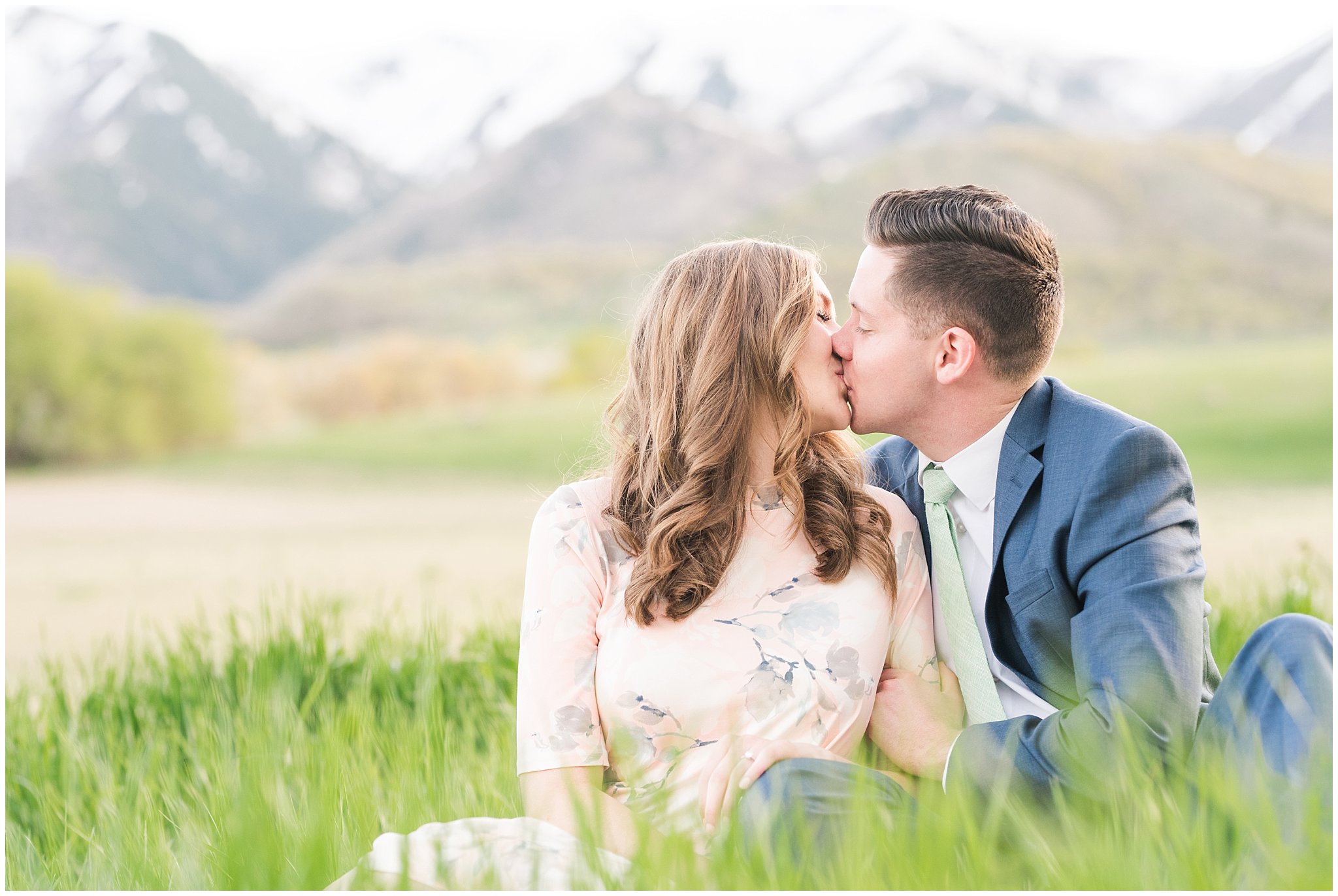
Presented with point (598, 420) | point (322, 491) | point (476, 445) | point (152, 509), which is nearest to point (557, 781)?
point (598, 420)

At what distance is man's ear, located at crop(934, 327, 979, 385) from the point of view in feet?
7.14

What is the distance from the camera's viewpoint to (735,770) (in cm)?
167

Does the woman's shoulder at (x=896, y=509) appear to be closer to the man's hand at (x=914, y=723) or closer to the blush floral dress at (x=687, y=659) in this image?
the blush floral dress at (x=687, y=659)

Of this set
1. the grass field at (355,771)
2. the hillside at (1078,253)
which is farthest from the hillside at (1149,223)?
the grass field at (355,771)

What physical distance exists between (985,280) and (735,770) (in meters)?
1.15

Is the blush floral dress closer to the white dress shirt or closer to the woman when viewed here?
the woman

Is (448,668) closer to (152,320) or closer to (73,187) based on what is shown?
(152,320)

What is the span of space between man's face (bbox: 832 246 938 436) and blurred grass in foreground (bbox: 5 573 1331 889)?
0.82m

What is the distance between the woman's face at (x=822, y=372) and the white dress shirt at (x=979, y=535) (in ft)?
0.87

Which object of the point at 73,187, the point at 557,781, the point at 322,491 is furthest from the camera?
the point at 73,187

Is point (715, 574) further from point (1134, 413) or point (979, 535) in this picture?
point (1134, 413)

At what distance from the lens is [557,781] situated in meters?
1.85

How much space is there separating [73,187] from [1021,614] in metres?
52.0

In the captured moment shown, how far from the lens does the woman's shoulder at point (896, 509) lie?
6.97ft
